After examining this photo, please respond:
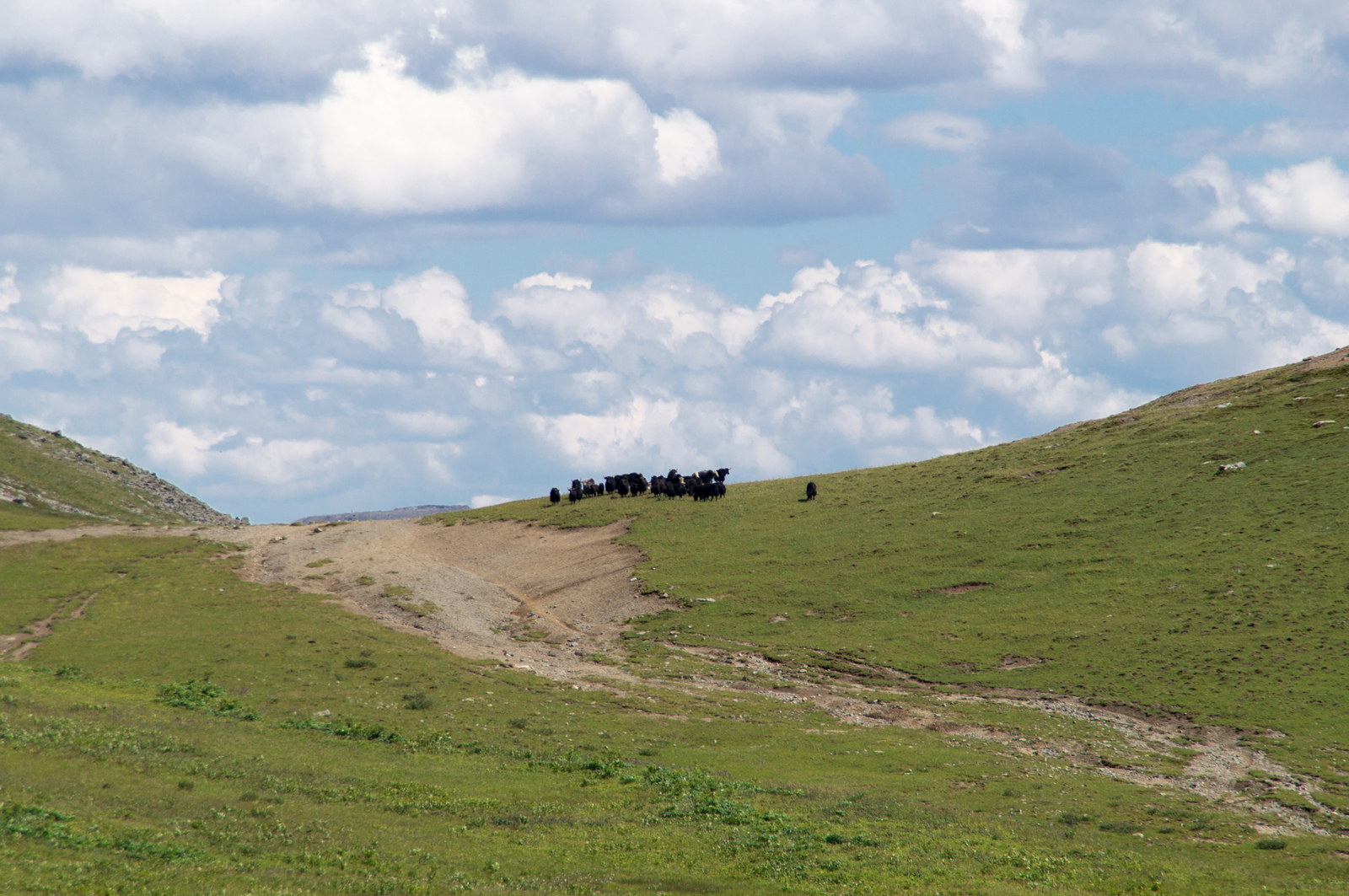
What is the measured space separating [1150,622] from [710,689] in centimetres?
2271

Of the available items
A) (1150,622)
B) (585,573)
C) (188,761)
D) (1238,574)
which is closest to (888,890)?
(188,761)

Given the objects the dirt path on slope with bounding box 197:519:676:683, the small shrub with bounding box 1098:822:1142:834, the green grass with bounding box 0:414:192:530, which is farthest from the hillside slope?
the small shrub with bounding box 1098:822:1142:834

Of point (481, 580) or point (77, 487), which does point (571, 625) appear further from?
point (77, 487)

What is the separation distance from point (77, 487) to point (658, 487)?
2808 inches

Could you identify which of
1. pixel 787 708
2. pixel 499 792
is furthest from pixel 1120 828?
pixel 499 792

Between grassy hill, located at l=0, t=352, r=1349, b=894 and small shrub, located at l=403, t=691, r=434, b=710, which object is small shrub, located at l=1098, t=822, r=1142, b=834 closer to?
grassy hill, located at l=0, t=352, r=1349, b=894

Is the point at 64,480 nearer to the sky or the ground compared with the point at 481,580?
nearer to the sky

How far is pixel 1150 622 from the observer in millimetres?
49344

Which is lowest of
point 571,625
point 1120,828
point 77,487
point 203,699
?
point 1120,828

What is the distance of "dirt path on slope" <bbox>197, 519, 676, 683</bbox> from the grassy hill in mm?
2065

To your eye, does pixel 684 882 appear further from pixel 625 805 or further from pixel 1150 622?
pixel 1150 622

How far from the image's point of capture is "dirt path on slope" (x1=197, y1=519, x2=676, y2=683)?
168ft

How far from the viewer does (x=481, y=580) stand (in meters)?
64.2

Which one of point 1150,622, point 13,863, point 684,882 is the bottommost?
point 684,882
